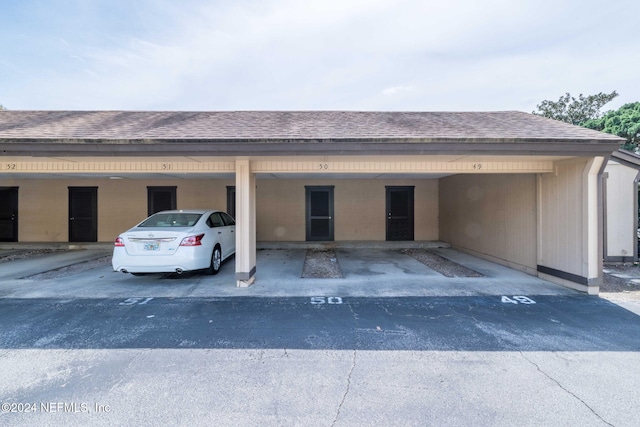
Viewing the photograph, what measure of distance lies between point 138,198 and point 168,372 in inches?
379

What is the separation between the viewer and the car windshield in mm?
6039

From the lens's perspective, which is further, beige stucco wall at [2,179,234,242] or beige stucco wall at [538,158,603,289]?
beige stucco wall at [2,179,234,242]

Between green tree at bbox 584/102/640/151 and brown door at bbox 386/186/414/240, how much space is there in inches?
620

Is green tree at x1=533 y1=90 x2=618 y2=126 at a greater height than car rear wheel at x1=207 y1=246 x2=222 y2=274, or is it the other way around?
green tree at x1=533 y1=90 x2=618 y2=126

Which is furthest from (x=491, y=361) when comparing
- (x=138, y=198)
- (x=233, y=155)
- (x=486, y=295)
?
(x=138, y=198)

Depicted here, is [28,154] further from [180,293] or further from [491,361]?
[491,361]

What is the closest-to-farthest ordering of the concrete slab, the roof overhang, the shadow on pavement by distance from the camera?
the shadow on pavement
the roof overhang
the concrete slab

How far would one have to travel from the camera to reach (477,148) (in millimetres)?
5082

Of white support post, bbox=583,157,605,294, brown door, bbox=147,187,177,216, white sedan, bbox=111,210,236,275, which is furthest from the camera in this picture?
brown door, bbox=147,187,177,216

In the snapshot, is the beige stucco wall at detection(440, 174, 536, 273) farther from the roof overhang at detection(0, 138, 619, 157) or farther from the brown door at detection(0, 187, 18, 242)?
the brown door at detection(0, 187, 18, 242)

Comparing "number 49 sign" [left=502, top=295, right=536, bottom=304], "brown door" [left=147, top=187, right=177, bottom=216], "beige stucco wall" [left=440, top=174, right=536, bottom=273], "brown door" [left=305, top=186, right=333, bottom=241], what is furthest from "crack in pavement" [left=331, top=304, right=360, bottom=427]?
"brown door" [left=147, top=187, right=177, bottom=216]

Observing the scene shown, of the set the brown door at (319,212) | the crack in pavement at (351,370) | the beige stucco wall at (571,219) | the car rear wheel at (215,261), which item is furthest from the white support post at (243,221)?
the beige stucco wall at (571,219)

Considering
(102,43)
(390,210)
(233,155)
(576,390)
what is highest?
(102,43)

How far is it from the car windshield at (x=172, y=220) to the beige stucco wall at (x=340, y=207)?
4.42 metres
